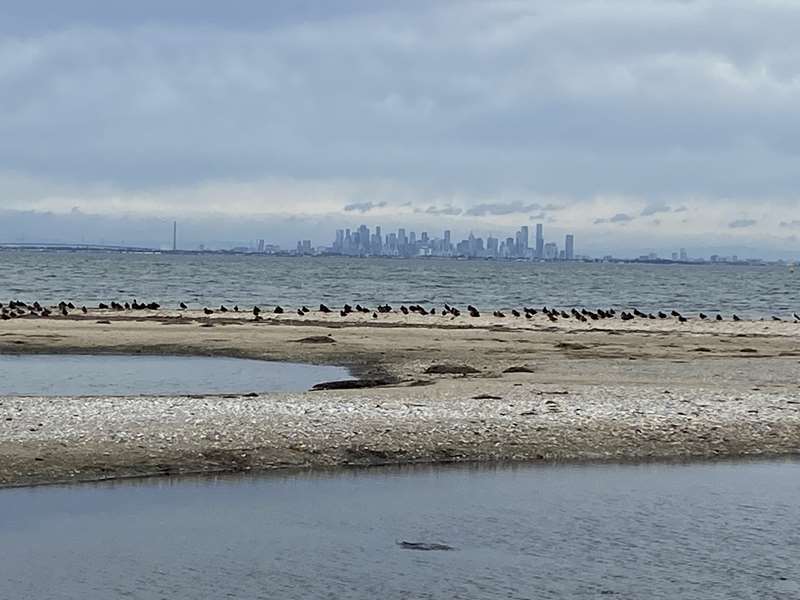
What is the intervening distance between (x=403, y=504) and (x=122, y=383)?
13.9 meters

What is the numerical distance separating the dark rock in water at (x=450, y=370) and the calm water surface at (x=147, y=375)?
2.17m

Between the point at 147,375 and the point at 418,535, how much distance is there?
17257 mm

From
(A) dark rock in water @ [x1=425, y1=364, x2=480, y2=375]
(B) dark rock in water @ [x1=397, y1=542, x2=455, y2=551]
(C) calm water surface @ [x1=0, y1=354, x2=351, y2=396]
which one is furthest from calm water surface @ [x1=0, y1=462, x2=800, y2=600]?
(A) dark rock in water @ [x1=425, y1=364, x2=480, y2=375]

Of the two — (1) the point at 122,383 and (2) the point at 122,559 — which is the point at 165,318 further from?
(2) the point at 122,559

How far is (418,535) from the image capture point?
1543 cm

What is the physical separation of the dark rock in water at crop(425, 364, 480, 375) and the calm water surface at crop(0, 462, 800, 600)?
11738mm

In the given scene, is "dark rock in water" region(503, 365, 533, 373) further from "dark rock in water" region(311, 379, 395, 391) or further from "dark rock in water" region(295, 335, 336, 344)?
"dark rock in water" region(295, 335, 336, 344)

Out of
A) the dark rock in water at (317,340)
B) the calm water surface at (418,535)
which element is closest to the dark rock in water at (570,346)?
the dark rock in water at (317,340)

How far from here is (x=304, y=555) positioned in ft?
47.2

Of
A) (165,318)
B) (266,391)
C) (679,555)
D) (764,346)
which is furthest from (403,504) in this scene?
(165,318)

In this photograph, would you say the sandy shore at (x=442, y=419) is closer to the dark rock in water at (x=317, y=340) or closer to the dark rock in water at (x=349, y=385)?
the dark rock in water at (x=349, y=385)

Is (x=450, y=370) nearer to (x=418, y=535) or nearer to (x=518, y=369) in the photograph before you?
(x=518, y=369)

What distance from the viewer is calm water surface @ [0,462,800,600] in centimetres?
1315

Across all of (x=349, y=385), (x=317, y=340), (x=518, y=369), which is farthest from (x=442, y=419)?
(x=317, y=340)
